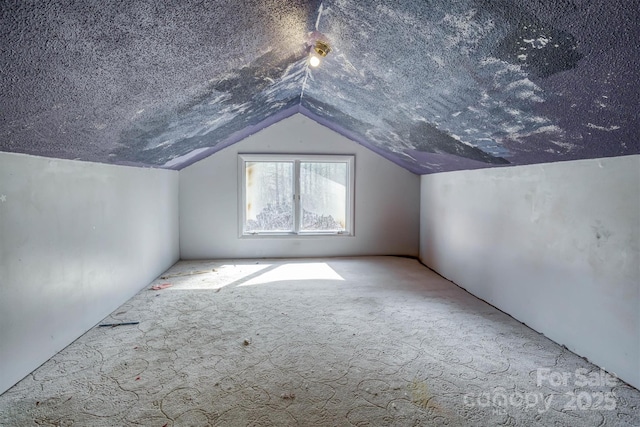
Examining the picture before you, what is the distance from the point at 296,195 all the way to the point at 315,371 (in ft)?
11.6

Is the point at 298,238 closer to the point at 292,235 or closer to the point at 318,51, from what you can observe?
the point at 292,235

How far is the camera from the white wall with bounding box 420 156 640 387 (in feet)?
6.91

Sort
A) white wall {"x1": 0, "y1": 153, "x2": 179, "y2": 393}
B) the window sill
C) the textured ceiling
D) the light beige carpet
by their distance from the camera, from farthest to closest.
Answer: the window sill, white wall {"x1": 0, "y1": 153, "x2": 179, "y2": 393}, the light beige carpet, the textured ceiling

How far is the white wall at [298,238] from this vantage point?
529cm

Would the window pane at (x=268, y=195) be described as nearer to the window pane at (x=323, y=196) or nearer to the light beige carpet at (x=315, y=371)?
the window pane at (x=323, y=196)

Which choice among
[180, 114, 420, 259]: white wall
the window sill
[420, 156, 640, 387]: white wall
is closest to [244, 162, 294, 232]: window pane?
the window sill

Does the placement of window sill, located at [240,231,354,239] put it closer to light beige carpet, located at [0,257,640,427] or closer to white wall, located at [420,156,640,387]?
light beige carpet, located at [0,257,640,427]

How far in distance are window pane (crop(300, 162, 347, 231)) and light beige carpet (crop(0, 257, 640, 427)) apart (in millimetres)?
2160

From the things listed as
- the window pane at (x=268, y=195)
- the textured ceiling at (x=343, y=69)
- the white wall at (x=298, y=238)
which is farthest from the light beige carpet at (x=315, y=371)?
the window pane at (x=268, y=195)

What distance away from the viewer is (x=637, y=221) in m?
2.05

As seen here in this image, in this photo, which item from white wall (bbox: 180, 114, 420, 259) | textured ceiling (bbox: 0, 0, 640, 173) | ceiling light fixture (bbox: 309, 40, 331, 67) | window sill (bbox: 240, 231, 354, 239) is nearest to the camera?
textured ceiling (bbox: 0, 0, 640, 173)

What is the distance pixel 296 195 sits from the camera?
18.0ft

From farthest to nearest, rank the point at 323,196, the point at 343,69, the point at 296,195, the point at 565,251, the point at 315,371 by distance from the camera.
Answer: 1. the point at 323,196
2. the point at 296,195
3. the point at 343,69
4. the point at 565,251
5. the point at 315,371

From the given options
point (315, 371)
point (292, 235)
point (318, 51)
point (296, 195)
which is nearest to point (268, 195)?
point (296, 195)
